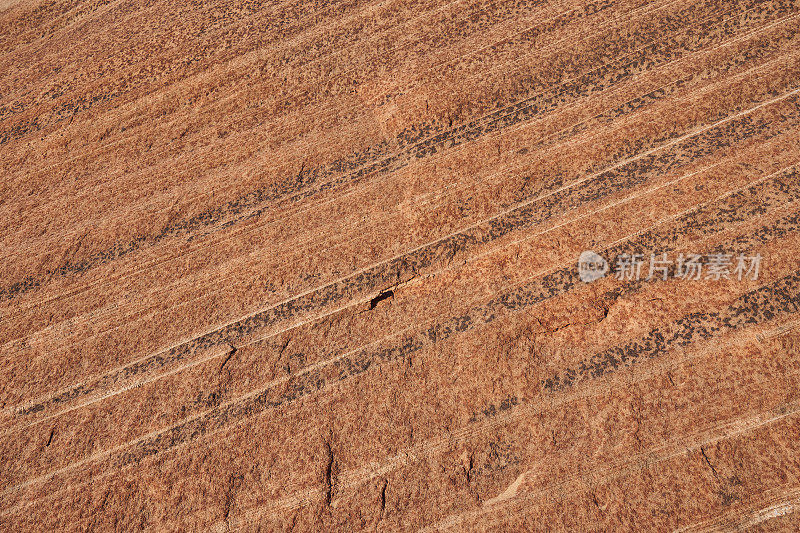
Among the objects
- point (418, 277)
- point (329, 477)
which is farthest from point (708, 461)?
point (329, 477)

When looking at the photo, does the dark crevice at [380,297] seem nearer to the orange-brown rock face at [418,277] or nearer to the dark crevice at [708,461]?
the orange-brown rock face at [418,277]

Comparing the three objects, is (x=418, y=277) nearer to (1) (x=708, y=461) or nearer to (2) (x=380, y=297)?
(2) (x=380, y=297)

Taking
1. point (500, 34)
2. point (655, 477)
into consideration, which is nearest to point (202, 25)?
point (500, 34)

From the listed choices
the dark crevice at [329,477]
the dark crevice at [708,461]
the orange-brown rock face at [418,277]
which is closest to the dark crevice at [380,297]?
the orange-brown rock face at [418,277]

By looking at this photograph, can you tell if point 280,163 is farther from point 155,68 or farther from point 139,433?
point 139,433

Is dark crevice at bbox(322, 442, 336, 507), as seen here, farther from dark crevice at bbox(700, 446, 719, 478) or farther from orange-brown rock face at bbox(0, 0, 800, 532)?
dark crevice at bbox(700, 446, 719, 478)

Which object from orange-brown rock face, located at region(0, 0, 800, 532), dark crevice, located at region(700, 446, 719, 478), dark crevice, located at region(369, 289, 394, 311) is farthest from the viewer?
dark crevice, located at region(369, 289, 394, 311)

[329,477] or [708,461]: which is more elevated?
[329,477]

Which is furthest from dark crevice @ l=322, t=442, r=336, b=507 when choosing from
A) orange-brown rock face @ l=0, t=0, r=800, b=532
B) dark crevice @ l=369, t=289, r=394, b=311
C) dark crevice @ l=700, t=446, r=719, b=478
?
dark crevice @ l=700, t=446, r=719, b=478
